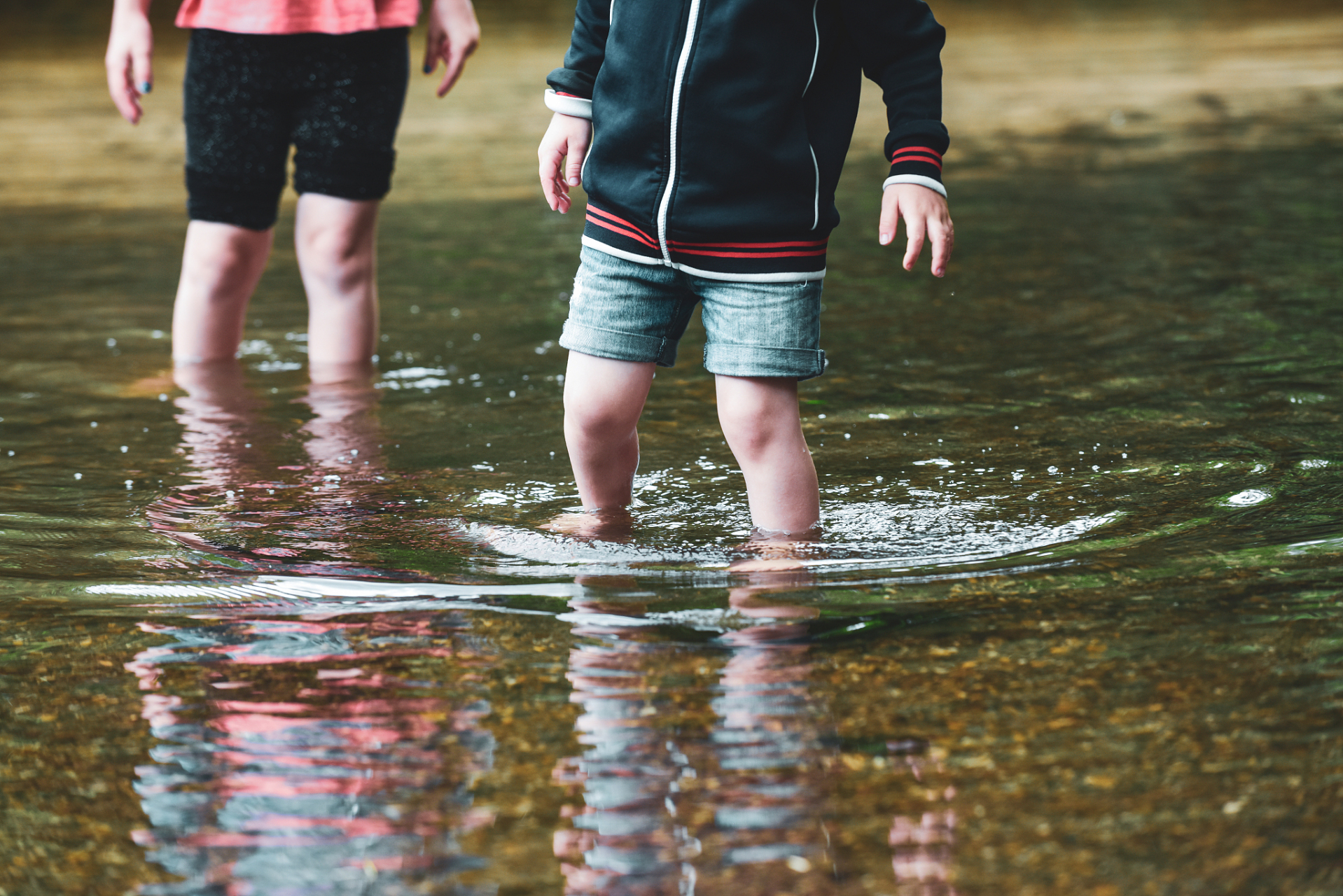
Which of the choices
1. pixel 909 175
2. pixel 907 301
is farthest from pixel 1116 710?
pixel 907 301

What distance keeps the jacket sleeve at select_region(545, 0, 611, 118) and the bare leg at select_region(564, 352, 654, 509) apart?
346mm

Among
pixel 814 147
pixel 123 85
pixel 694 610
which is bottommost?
pixel 694 610

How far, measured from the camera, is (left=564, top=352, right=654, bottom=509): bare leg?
210 cm

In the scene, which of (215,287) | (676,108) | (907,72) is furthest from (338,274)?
(907,72)

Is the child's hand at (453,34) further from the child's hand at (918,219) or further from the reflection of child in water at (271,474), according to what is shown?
the child's hand at (918,219)

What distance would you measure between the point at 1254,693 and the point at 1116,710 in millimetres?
144

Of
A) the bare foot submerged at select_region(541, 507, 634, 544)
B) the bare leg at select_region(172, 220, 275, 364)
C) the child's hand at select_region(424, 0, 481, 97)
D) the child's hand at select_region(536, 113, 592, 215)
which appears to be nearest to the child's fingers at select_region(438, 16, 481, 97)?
the child's hand at select_region(424, 0, 481, 97)

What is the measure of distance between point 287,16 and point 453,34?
36 centimetres

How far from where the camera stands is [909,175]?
6.41ft

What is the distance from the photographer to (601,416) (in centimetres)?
211

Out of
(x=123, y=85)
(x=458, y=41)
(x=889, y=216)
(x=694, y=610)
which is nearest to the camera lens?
(x=694, y=610)

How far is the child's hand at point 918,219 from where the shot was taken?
192 cm

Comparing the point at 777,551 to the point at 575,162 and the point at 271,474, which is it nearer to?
the point at 575,162

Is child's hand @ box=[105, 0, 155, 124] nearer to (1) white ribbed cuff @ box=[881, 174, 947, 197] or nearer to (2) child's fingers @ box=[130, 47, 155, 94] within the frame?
(2) child's fingers @ box=[130, 47, 155, 94]
